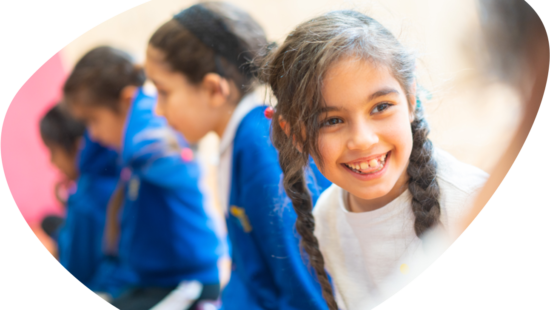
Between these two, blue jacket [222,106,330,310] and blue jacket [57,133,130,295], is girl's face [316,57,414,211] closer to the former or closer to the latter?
blue jacket [222,106,330,310]

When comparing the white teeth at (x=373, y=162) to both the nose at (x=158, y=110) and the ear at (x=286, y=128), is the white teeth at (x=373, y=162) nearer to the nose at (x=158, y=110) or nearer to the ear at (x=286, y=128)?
the ear at (x=286, y=128)

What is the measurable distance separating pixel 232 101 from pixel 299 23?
0.20 metres

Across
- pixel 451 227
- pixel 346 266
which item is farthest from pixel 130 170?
pixel 451 227

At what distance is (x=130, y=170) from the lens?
3.88 feet

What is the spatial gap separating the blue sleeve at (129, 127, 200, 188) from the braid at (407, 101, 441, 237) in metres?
0.44

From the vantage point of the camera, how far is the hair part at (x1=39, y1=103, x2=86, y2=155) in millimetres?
1180

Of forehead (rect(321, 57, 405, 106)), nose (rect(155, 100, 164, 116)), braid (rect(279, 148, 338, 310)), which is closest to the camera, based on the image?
forehead (rect(321, 57, 405, 106))

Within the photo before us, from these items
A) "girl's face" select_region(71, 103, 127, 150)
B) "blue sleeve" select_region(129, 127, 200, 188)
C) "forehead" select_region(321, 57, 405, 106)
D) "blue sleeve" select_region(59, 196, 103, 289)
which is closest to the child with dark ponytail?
"forehead" select_region(321, 57, 405, 106)

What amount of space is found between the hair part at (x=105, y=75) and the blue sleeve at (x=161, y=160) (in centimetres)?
10

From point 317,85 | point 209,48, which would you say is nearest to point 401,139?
point 317,85

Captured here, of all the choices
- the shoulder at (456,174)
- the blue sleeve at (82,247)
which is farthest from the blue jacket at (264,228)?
the blue sleeve at (82,247)

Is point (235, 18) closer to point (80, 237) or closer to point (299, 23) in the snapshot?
point (299, 23)

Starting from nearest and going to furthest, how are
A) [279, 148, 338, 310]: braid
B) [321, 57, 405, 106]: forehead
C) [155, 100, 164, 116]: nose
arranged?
1. [321, 57, 405, 106]: forehead
2. [279, 148, 338, 310]: braid
3. [155, 100, 164, 116]: nose

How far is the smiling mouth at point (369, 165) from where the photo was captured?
0.94 metres
